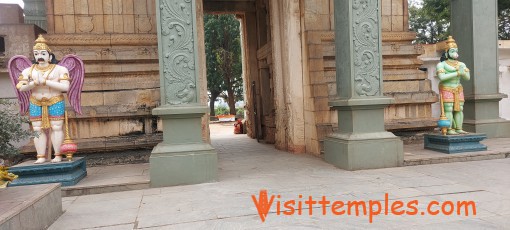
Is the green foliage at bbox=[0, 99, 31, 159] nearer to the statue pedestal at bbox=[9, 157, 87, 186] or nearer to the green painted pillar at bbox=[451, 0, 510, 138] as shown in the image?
the statue pedestal at bbox=[9, 157, 87, 186]

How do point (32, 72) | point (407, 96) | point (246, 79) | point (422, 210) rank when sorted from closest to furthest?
point (422, 210)
point (32, 72)
point (407, 96)
point (246, 79)

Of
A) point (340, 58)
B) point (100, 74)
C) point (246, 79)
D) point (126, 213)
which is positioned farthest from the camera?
point (246, 79)

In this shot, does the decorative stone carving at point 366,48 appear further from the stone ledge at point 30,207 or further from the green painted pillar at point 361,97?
the stone ledge at point 30,207

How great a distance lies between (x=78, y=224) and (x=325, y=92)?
5.26 meters

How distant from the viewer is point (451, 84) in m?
6.45

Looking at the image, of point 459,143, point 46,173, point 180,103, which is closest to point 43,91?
point 46,173

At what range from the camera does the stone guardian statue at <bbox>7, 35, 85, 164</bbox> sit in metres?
4.92

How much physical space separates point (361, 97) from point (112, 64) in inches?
200

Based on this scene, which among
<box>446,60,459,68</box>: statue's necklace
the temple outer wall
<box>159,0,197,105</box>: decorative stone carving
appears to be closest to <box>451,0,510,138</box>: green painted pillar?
<box>446,60,459,68</box>: statue's necklace

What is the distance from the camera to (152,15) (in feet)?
24.3

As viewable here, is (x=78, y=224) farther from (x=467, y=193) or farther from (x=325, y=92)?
(x=325, y=92)

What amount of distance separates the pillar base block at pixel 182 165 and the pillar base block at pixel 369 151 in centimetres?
218

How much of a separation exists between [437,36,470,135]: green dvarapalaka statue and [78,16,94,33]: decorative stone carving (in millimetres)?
7036

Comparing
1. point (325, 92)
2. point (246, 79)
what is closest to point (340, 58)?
point (325, 92)
